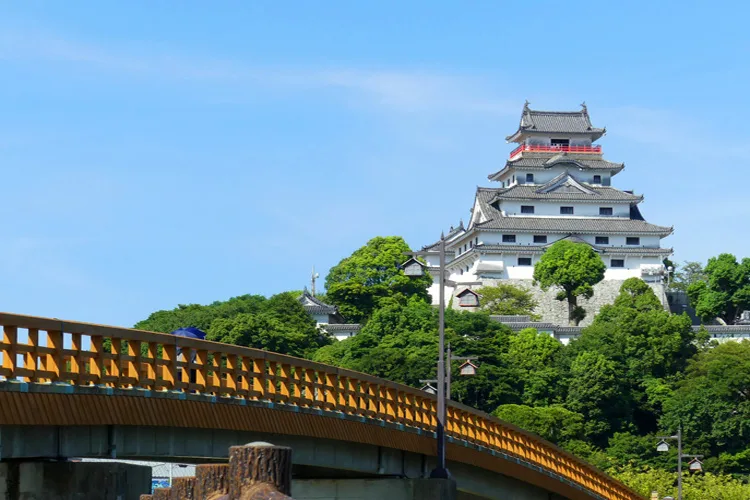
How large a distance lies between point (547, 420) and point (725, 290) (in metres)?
33.2

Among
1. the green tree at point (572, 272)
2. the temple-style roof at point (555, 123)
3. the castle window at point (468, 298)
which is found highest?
the temple-style roof at point (555, 123)

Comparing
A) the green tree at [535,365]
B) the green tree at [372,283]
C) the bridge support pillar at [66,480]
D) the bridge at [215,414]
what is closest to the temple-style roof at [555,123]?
the green tree at [372,283]

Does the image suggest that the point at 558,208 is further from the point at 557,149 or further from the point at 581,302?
the point at 581,302

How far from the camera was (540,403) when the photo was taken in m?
100

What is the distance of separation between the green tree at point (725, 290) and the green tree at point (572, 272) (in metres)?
7.83

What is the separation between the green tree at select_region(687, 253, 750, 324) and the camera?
398 ft

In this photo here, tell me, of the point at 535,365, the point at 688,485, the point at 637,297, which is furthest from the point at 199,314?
the point at 688,485

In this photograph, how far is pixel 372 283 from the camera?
12094cm

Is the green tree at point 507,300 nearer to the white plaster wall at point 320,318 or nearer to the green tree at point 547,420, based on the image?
the white plaster wall at point 320,318

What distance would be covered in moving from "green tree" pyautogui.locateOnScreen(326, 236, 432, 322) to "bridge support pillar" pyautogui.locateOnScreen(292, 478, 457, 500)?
3424 inches

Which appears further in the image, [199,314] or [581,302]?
[581,302]

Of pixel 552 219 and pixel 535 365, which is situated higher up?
pixel 552 219

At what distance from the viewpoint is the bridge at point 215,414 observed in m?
20.1

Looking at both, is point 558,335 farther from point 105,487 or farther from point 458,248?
point 105,487
